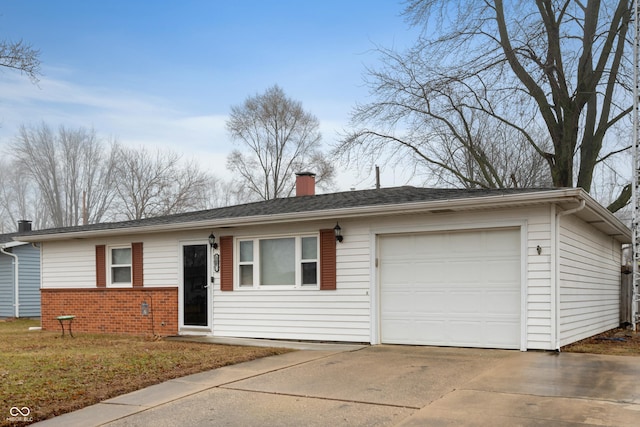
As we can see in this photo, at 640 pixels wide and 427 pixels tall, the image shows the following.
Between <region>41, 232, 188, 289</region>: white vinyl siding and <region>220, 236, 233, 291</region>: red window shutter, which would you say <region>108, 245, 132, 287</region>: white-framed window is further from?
<region>220, 236, 233, 291</region>: red window shutter

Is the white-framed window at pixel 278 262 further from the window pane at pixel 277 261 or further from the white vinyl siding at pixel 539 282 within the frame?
the white vinyl siding at pixel 539 282

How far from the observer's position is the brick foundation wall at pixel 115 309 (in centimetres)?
1280

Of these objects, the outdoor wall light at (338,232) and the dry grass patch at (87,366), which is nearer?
the dry grass patch at (87,366)

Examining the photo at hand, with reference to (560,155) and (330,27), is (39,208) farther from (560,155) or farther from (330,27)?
(560,155)

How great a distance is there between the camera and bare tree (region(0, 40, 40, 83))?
25.5 feet

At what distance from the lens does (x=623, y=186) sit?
2039 cm

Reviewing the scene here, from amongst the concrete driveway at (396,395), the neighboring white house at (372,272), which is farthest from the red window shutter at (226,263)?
the concrete driveway at (396,395)

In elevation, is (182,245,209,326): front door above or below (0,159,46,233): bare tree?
below

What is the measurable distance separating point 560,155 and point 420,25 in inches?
261

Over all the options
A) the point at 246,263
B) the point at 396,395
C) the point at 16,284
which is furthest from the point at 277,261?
the point at 16,284

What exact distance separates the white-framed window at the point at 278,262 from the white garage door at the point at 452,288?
4.81ft

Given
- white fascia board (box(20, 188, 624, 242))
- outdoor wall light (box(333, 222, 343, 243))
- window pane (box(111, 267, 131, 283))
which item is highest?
white fascia board (box(20, 188, 624, 242))

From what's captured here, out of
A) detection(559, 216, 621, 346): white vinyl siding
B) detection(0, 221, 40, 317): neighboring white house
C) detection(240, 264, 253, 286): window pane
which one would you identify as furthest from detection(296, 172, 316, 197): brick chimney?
detection(0, 221, 40, 317): neighboring white house

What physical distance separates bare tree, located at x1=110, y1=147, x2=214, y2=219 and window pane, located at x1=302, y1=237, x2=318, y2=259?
86.5 feet
